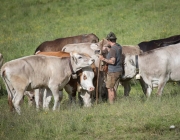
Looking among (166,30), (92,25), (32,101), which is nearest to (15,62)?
(32,101)

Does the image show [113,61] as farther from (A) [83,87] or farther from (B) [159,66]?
(B) [159,66]

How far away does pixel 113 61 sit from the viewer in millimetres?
14805

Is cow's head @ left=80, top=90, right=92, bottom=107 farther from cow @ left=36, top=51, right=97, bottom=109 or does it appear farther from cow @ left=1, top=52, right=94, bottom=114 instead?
cow @ left=1, top=52, right=94, bottom=114

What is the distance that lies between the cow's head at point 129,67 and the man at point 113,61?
0.67m

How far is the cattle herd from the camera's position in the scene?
14.0 metres

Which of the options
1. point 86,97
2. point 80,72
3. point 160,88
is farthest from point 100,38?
point 160,88

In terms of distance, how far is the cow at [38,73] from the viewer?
45.4 ft

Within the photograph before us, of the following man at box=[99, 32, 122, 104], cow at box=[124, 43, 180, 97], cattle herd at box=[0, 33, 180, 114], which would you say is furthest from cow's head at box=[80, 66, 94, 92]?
cow at box=[124, 43, 180, 97]

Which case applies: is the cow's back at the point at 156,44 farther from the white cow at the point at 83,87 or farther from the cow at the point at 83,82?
the white cow at the point at 83,87

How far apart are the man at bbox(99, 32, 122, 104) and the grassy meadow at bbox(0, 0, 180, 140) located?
0.64 meters

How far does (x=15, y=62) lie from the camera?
13992 mm

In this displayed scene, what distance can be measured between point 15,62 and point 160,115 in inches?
179

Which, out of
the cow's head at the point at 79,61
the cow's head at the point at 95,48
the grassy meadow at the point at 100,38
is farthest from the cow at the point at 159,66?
the cow's head at the point at 79,61

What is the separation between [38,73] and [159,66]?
12.3 ft
